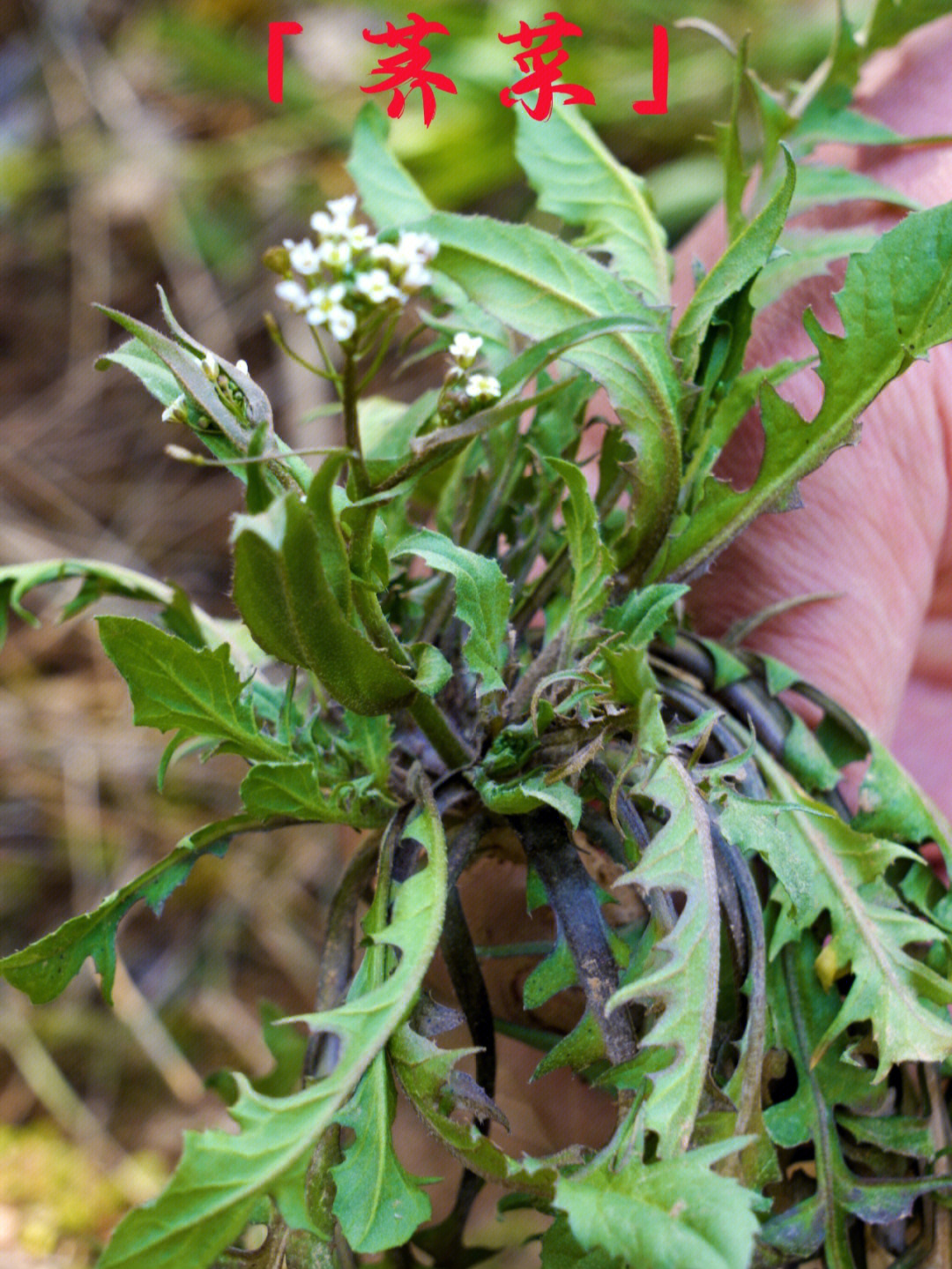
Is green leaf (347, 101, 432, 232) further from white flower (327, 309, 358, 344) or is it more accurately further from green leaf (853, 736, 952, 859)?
green leaf (853, 736, 952, 859)

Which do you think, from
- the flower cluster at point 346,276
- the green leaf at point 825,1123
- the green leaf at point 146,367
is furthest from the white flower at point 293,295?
the green leaf at point 825,1123

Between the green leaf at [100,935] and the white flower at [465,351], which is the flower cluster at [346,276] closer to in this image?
the white flower at [465,351]

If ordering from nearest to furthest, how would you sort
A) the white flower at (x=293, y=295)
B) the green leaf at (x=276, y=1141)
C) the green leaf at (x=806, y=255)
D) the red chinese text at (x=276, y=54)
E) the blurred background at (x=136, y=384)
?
1. the white flower at (x=293, y=295)
2. the green leaf at (x=276, y=1141)
3. the green leaf at (x=806, y=255)
4. the red chinese text at (x=276, y=54)
5. the blurred background at (x=136, y=384)

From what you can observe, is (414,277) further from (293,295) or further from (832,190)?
(832,190)

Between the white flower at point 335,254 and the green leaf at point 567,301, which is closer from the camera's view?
the white flower at point 335,254

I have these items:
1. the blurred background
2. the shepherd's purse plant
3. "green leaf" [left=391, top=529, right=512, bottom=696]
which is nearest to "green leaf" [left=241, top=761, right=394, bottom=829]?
the shepherd's purse plant

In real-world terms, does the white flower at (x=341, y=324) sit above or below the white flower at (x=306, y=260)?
below

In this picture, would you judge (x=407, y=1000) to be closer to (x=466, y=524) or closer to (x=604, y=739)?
(x=604, y=739)

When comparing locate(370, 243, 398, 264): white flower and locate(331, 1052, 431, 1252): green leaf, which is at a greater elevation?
locate(370, 243, 398, 264): white flower
